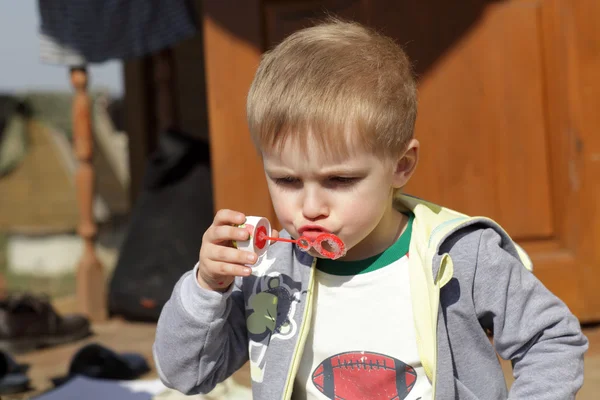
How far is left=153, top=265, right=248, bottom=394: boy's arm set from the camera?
4.50 feet

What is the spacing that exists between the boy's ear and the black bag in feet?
6.69

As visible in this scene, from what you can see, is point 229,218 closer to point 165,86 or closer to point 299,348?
point 299,348

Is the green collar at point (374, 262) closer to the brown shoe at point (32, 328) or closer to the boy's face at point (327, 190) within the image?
the boy's face at point (327, 190)

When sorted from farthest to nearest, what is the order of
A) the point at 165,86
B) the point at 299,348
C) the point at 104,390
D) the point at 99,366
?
1. the point at 165,86
2. the point at 99,366
3. the point at 104,390
4. the point at 299,348

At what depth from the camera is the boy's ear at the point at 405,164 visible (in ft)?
4.69

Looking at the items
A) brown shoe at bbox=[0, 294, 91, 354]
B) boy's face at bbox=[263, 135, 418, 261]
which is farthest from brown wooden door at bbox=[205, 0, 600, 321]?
brown shoe at bbox=[0, 294, 91, 354]

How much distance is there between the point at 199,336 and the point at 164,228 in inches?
85.2

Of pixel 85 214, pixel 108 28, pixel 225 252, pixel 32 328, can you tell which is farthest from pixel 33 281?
pixel 225 252

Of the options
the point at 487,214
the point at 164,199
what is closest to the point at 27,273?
the point at 164,199

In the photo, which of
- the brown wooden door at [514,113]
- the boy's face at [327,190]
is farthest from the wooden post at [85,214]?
the boy's face at [327,190]

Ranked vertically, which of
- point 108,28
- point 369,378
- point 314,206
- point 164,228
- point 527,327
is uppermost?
point 108,28

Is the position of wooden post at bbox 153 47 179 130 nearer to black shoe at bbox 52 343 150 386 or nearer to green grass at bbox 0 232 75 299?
black shoe at bbox 52 343 150 386

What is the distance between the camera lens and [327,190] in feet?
4.29

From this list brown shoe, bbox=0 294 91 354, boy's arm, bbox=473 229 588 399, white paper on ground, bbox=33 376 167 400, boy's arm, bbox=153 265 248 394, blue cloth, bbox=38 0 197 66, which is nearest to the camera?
boy's arm, bbox=473 229 588 399
